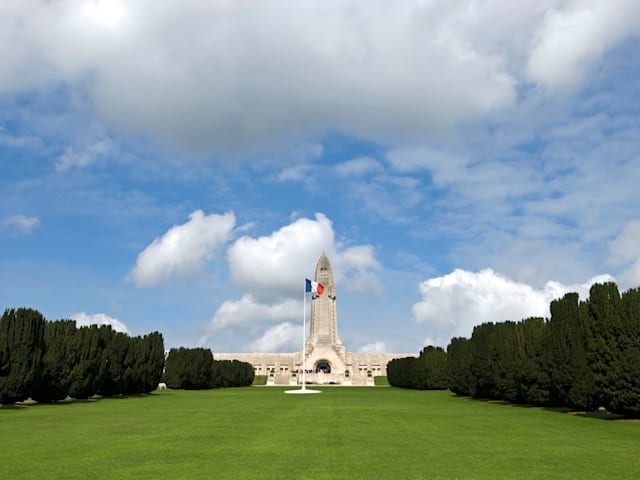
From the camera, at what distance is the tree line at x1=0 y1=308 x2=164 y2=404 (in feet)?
93.0

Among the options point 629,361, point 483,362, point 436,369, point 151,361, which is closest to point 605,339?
point 629,361

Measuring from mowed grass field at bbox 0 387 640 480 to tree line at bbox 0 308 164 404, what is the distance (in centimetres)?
775

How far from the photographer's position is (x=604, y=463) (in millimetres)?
11438

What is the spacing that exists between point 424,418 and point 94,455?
516 inches

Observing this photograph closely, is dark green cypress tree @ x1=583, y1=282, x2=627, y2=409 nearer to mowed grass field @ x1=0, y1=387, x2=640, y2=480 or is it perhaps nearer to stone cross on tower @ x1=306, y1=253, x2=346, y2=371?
mowed grass field @ x1=0, y1=387, x2=640, y2=480

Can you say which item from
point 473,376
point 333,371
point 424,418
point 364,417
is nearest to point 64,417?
point 364,417

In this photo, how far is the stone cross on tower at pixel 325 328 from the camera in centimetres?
10131

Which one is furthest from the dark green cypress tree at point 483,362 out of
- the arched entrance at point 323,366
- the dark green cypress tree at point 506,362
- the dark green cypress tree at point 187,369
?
the arched entrance at point 323,366

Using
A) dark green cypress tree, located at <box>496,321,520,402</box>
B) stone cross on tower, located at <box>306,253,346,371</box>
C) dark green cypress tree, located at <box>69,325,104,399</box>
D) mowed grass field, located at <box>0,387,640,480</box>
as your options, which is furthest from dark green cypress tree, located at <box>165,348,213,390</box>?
stone cross on tower, located at <box>306,253,346,371</box>

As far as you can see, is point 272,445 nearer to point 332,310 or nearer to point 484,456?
point 484,456

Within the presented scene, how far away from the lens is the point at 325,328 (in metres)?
106

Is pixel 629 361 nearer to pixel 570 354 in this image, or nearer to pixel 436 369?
pixel 570 354

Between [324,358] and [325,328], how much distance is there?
22.0 ft

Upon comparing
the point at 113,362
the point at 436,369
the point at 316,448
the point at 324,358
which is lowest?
the point at 316,448
